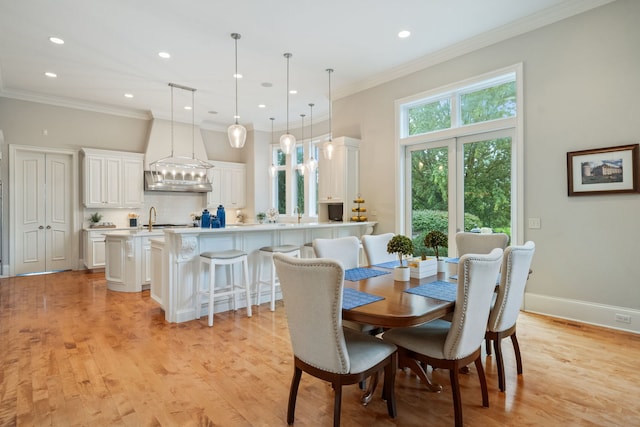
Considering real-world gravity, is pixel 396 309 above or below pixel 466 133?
below

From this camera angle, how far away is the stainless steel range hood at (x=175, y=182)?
7.12 m

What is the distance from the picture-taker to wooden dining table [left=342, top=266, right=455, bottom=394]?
1.60 m

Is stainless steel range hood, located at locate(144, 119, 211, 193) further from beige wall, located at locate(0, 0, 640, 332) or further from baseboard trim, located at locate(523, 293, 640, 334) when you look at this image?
baseboard trim, located at locate(523, 293, 640, 334)

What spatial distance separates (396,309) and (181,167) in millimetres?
6826

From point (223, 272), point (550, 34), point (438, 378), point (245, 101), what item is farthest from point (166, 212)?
point (550, 34)

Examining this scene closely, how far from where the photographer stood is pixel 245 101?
22.2 feet

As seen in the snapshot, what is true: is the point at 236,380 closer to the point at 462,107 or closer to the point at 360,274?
the point at 360,274

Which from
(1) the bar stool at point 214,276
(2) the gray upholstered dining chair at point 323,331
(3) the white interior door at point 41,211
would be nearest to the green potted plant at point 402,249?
(2) the gray upholstered dining chair at point 323,331

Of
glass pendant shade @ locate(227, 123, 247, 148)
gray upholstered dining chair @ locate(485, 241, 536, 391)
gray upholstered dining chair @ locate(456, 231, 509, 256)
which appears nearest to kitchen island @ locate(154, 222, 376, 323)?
glass pendant shade @ locate(227, 123, 247, 148)

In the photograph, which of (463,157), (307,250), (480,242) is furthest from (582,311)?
(307,250)

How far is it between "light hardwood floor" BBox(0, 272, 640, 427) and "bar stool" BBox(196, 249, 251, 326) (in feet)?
0.90

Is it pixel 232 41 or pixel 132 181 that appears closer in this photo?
pixel 232 41

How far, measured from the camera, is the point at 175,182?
7293 millimetres

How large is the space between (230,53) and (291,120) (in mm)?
3618
